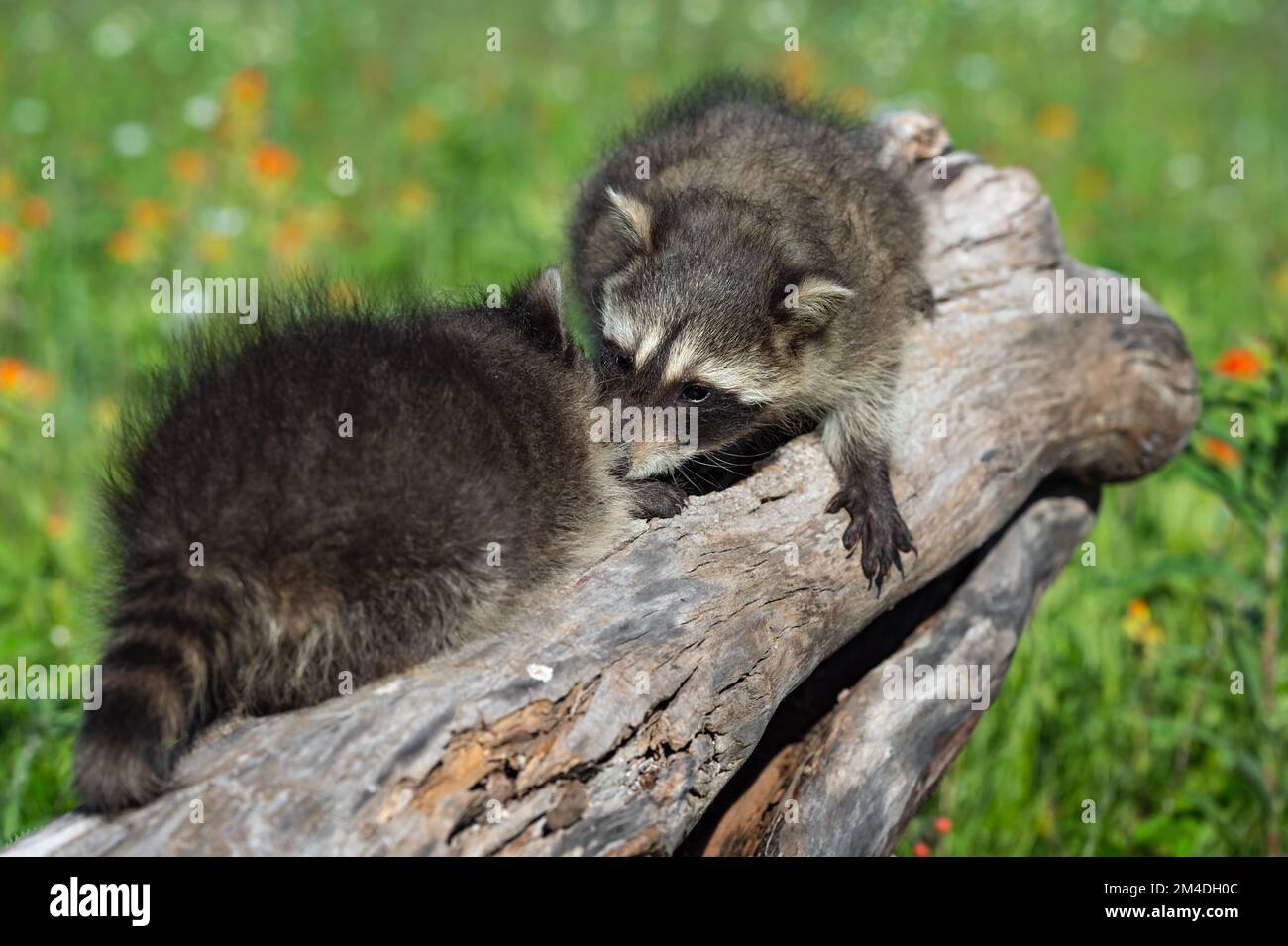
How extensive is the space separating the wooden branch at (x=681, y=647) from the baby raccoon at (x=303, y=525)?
14 cm

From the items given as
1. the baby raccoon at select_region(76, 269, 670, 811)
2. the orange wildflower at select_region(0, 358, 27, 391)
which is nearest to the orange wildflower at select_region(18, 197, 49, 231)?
the orange wildflower at select_region(0, 358, 27, 391)

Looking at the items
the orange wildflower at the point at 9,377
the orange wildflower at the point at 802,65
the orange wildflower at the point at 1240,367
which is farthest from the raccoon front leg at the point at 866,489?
the orange wildflower at the point at 802,65

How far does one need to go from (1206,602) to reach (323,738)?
406 cm

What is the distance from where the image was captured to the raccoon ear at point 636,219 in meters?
5.01

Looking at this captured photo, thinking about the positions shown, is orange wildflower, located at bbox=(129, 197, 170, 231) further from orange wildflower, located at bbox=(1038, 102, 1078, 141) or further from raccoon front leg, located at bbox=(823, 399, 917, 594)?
orange wildflower, located at bbox=(1038, 102, 1078, 141)

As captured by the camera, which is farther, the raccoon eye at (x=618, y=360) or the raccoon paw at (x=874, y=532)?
the raccoon eye at (x=618, y=360)

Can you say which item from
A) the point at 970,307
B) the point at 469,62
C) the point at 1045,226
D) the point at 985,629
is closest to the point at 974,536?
the point at 985,629

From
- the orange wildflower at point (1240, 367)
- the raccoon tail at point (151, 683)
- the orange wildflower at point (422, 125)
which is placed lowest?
the raccoon tail at point (151, 683)

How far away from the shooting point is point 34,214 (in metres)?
7.81

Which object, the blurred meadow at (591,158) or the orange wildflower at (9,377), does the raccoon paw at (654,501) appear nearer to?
the blurred meadow at (591,158)

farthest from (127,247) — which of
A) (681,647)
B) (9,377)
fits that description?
(681,647)

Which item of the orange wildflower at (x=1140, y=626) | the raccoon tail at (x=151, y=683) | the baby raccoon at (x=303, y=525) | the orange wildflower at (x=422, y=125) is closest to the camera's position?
the raccoon tail at (x=151, y=683)

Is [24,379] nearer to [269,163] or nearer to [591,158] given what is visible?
[269,163]

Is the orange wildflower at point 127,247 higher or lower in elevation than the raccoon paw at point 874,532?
higher
